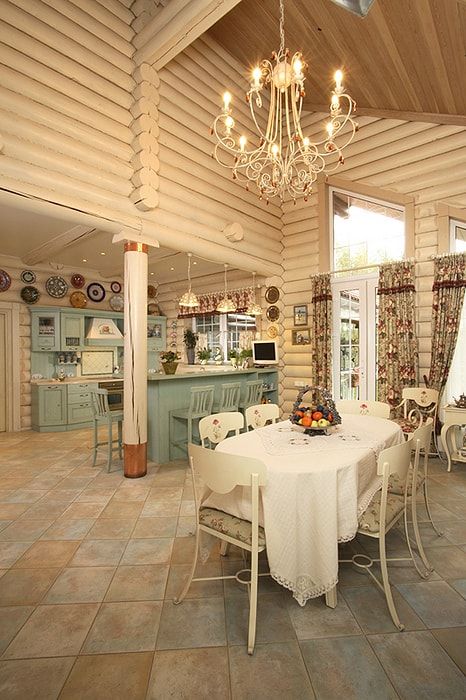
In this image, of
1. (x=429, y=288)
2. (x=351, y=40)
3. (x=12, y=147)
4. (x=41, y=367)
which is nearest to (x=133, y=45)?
(x=12, y=147)

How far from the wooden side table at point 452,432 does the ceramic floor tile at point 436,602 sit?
2371mm

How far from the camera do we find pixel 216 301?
7719mm

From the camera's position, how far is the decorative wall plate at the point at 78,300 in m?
7.12

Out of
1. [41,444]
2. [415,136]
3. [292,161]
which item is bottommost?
[41,444]

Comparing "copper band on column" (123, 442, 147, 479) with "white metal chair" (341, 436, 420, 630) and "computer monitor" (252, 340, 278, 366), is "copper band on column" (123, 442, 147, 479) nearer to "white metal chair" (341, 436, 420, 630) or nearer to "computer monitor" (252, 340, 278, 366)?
"white metal chair" (341, 436, 420, 630)

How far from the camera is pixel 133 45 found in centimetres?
404

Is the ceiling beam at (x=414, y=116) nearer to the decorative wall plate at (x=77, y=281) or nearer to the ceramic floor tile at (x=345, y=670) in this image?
the ceramic floor tile at (x=345, y=670)

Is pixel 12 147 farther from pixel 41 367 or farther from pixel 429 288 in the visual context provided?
pixel 429 288

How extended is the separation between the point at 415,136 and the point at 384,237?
1304mm

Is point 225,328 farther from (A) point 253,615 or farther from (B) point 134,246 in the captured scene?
(A) point 253,615

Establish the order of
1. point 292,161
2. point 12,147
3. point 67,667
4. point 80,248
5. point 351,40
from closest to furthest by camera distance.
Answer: point 67,667, point 292,161, point 12,147, point 351,40, point 80,248

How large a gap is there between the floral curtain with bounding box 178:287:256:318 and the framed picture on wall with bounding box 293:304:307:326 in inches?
36.6

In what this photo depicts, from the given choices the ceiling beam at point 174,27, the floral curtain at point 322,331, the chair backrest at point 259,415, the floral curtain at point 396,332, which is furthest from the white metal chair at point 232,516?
the ceiling beam at point 174,27

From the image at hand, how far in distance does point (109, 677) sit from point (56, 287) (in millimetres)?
6575
